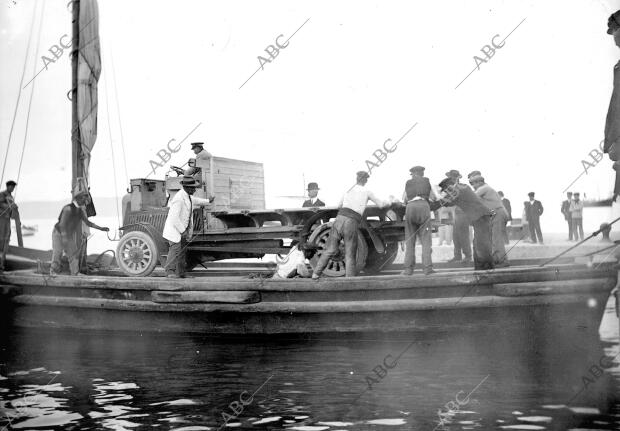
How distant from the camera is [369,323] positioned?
8531 millimetres

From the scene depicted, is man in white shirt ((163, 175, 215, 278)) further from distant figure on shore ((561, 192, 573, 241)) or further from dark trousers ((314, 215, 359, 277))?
distant figure on shore ((561, 192, 573, 241))

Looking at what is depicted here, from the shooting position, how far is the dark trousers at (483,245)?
8.55 m

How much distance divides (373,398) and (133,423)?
213 cm

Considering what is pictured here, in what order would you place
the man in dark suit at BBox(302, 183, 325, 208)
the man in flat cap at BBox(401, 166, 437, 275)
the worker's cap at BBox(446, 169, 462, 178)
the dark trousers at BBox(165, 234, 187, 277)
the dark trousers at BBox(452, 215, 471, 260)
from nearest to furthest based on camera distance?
the man in flat cap at BBox(401, 166, 437, 275) < the dark trousers at BBox(165, 234, 187, 277) < the worker's cap at BBox(446, 169, 462, 178) < the dark trousers at BBox(452, 215, 471, 260) < the man in dark suit at BBox(302, 183, 325, 208)

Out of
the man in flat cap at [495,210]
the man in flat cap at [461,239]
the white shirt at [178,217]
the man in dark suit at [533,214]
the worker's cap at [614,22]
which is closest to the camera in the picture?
the worker's cap at [614,22]

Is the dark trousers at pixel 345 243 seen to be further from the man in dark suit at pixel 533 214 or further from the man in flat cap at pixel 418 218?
the man in dark suit at pixel 533 214

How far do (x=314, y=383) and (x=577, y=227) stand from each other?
1527 centimetres

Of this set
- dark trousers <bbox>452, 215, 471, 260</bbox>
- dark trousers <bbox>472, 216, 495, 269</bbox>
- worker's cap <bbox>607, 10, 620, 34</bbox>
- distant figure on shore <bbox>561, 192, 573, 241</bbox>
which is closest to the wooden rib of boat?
dark trousers <bbox>472, 216, 495, 269</bbox>

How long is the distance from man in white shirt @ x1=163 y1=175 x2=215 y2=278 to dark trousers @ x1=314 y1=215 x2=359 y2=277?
6.34ft

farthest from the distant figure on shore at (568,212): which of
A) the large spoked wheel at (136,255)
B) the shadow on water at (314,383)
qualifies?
the large spoked wheel at (136,255)

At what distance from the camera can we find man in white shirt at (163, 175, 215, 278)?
9306mm

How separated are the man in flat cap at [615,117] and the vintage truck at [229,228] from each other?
15.5ft

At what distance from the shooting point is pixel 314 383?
22.4 ft

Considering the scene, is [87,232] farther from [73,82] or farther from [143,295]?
[73,82]
